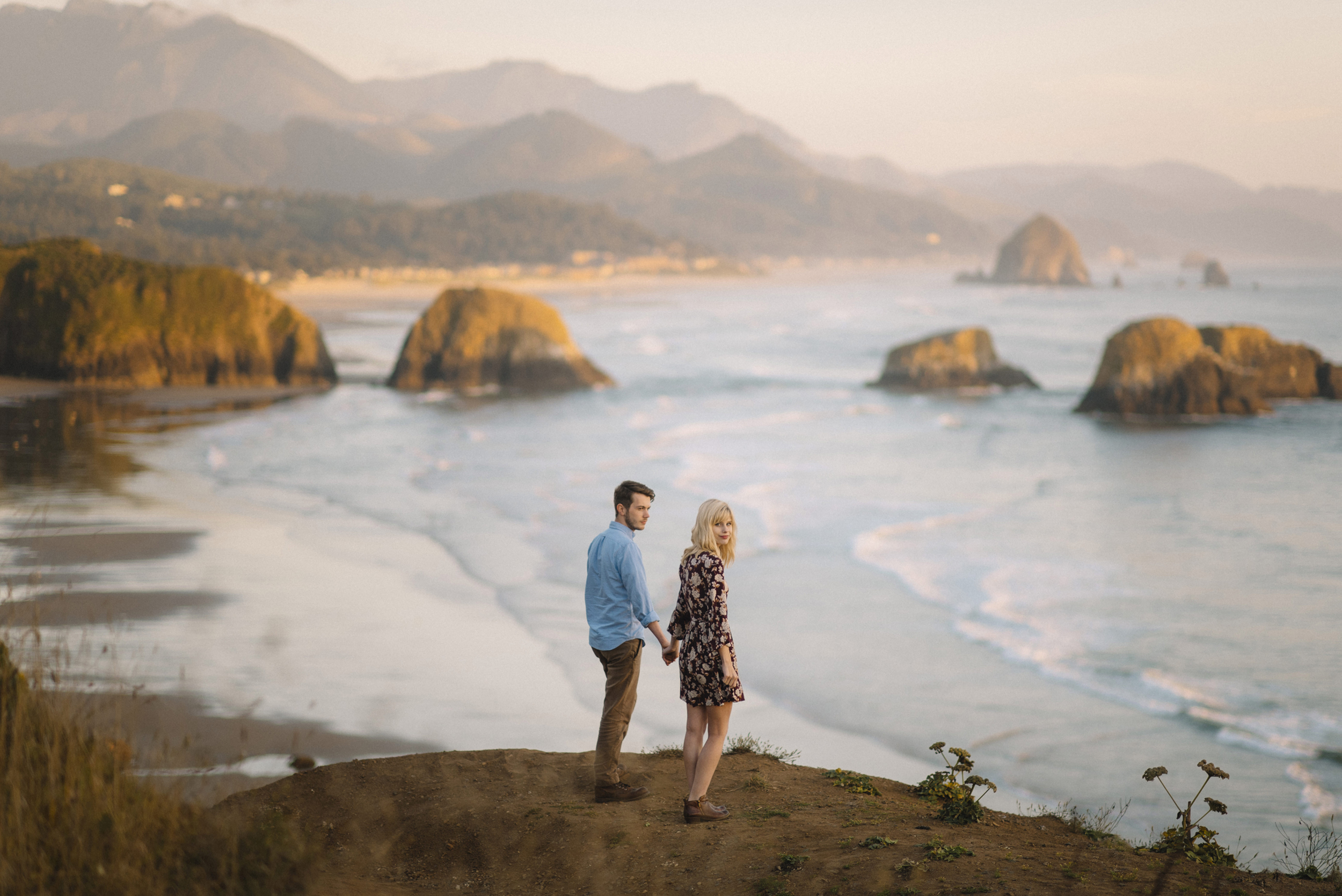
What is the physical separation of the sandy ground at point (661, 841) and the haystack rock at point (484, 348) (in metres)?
32.2

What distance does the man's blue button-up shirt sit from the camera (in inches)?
228

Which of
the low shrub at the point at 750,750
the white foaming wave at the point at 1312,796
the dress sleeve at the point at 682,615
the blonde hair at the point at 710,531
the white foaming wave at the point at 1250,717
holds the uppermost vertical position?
the blonde hair at the point at 710,531

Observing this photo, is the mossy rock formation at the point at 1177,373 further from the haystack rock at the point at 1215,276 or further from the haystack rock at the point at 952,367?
the haystack rock at the point at 1215,276

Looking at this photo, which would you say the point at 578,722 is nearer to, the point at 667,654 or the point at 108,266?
the point at 667,654

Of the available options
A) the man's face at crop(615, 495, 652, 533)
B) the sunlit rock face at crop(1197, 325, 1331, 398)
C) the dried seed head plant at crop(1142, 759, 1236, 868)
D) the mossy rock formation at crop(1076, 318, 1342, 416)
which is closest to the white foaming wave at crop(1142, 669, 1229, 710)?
the dried seed head plant at crop(1142, 759, 1236, 868)

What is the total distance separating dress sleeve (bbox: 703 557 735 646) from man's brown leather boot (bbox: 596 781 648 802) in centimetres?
126

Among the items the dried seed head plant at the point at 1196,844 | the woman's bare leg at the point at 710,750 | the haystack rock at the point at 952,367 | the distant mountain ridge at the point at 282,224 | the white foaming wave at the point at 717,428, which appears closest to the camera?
the dried seed head plant at the point at 1196,844

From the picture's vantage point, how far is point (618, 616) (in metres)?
5.89

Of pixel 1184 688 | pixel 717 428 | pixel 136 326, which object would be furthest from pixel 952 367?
pixel 136 326

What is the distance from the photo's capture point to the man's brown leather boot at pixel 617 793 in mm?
6090

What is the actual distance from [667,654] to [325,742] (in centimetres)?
396

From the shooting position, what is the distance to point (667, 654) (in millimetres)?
5605

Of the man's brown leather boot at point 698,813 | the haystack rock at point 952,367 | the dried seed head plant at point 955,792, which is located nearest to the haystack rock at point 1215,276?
the haystack rock at point 952,367

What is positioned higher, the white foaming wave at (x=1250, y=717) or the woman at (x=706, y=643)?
the woman at (x=706, y=643)
